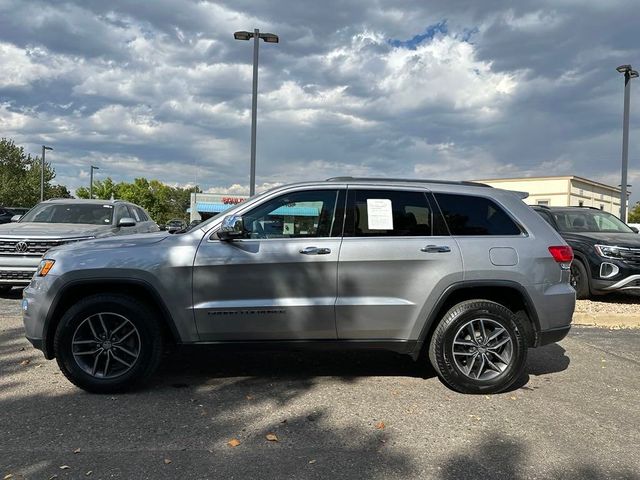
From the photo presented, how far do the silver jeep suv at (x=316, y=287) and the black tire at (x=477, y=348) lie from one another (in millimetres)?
10

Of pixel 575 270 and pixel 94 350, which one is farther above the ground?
pixel 575 270

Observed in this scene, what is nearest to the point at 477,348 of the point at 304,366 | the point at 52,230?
the point at 304,366

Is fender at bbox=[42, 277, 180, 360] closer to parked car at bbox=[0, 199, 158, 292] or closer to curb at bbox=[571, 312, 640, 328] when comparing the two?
parked car at bbox=[0, 199, 158, 292]

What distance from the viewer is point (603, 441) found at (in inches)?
149

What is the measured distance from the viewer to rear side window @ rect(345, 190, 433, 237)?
183 inches

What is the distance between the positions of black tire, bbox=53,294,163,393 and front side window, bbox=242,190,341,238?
1124 millimetres

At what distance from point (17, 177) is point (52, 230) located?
4679 cm

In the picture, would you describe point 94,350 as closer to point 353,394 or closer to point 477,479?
point 353,394

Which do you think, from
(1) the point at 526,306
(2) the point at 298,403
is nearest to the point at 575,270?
(1) the point at 526,306

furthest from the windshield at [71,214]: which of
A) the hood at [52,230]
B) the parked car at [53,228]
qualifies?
the hood at [52,230]

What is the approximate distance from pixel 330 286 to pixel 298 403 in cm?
97

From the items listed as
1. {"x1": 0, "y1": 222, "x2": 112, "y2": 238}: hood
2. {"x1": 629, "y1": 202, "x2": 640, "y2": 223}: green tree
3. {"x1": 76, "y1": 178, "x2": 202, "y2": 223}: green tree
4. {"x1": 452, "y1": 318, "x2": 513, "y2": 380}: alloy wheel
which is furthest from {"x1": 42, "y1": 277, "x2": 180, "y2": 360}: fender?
{"x1": 629, "y1": 202, "x2": 640, "y2": 223}: green tree

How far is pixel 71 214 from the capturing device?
10188mm

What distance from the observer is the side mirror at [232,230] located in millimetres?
4430
